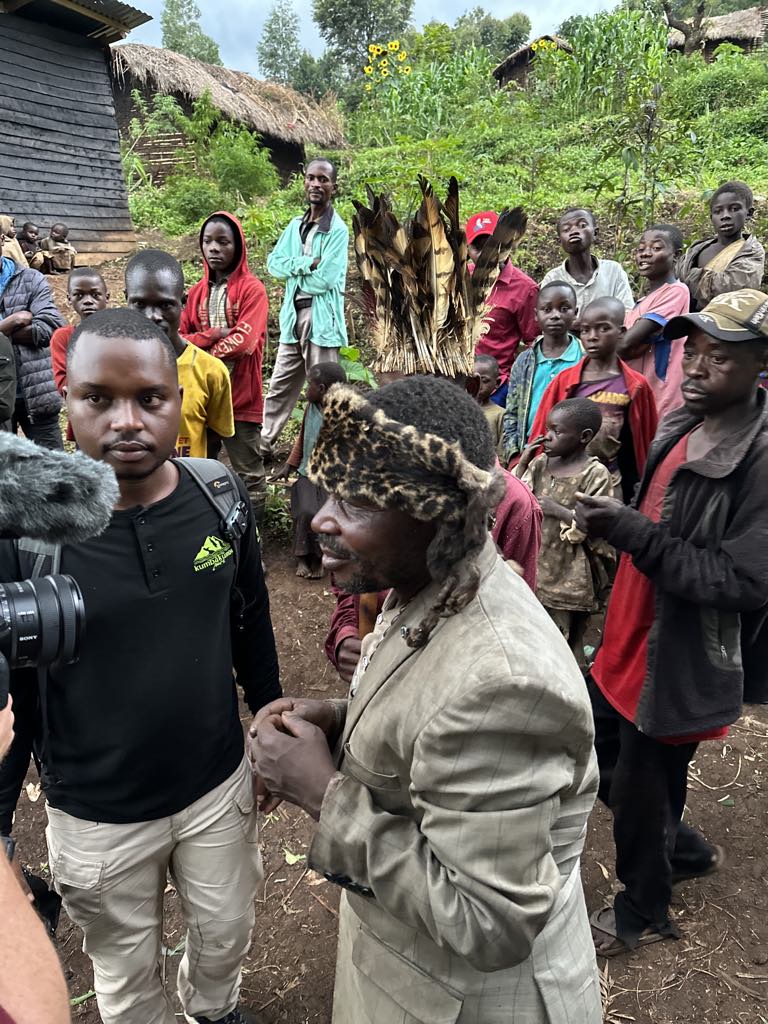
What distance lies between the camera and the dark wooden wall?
1077 cm

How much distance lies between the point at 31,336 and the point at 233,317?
58.9 inches

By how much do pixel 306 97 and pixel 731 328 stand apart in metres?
23.4

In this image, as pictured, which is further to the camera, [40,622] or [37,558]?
[37,558]

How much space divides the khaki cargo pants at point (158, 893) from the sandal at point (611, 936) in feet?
4.60

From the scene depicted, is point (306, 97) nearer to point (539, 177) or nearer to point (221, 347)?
point (539, 177)

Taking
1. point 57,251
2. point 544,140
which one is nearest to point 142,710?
point 57,251

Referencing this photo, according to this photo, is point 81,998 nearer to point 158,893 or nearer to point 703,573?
point 158,893

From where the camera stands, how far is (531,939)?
106cm

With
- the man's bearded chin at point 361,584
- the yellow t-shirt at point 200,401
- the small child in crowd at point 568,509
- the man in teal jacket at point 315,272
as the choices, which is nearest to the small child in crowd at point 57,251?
the man in teal jacket at point 315,272

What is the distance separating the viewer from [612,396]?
3504mm

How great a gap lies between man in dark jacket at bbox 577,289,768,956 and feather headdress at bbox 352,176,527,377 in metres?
0.65

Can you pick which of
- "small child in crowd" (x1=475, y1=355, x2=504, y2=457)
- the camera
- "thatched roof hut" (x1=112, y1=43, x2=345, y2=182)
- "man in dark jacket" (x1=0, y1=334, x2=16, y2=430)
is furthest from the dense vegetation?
the camera

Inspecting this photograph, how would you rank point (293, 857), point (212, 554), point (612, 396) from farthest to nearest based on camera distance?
point (612, 396) → point (293, 857) → point (212, 554)

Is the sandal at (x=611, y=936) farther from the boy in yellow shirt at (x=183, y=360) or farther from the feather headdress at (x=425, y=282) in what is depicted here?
the boy in yellow shirt at (x=183, y=360)
